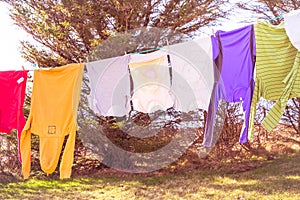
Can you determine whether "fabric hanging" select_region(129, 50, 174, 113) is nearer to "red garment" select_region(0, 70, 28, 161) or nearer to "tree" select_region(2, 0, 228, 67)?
"red garment" select_region(0, 70, 28, 161)

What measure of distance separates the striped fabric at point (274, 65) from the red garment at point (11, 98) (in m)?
1.77

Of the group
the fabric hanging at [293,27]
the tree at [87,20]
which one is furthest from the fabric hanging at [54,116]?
the tree at [87,20]

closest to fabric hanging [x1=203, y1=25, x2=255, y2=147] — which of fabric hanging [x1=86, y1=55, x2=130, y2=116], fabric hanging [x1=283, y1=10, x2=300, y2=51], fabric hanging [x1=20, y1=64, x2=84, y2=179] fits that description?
fabric hanging [x1=283, y1=10, x2=300, y2=51]

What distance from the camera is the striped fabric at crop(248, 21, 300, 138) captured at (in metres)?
2.23

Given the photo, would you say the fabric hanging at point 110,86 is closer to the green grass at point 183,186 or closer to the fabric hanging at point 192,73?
the fabric hanging at point 192,73

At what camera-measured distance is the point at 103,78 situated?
296 cm

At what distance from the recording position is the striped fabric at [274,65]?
2.23 metres

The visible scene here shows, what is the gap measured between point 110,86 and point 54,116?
18.8 inches

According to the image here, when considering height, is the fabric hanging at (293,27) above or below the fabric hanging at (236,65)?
above

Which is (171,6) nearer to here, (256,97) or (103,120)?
(103,120)

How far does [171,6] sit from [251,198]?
9.21 feet

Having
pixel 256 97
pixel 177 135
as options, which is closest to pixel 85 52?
pixel 177 135

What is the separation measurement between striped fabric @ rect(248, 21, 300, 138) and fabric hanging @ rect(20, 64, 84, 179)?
4.31 ft

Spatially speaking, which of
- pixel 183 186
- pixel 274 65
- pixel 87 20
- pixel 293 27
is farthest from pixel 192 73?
pixel 87 20
